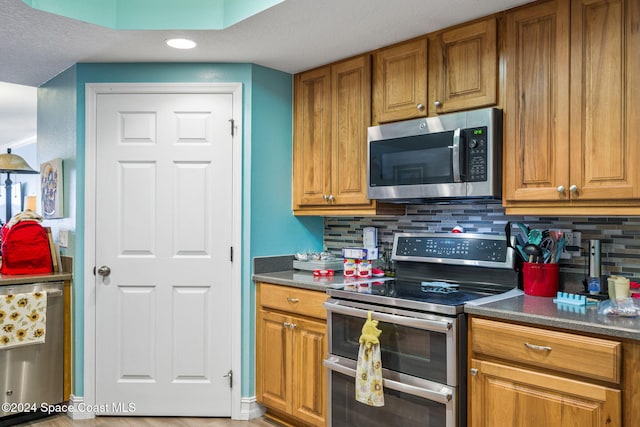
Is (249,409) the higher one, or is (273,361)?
(273,361)

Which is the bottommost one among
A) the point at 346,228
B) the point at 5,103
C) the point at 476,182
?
the point at 346,228

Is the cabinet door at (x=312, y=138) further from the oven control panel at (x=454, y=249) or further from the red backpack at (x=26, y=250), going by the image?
the red backpack at (x=26, y=250)

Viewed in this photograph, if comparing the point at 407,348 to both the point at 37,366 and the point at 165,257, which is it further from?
the point at 37,366

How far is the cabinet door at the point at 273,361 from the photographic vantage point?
2732mm

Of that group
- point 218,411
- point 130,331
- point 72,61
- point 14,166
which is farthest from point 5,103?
point 218,411

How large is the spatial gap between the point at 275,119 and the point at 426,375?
180 cm

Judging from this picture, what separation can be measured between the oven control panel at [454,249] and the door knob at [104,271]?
5.50 ft

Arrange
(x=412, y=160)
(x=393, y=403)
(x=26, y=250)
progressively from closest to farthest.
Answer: (x=393, y=403)
(x=412, y=160)
(x=26, y=250)

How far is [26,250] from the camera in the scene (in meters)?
3.04

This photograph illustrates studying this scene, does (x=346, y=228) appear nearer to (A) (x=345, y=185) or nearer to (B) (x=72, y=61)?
(A) (x=345, y=185)

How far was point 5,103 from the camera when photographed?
15.9ft

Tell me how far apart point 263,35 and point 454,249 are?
1.46 metres

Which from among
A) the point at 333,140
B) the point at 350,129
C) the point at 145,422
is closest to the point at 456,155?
the point at 350,129

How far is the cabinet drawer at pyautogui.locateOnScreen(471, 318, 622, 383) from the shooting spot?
1573 millimetres
